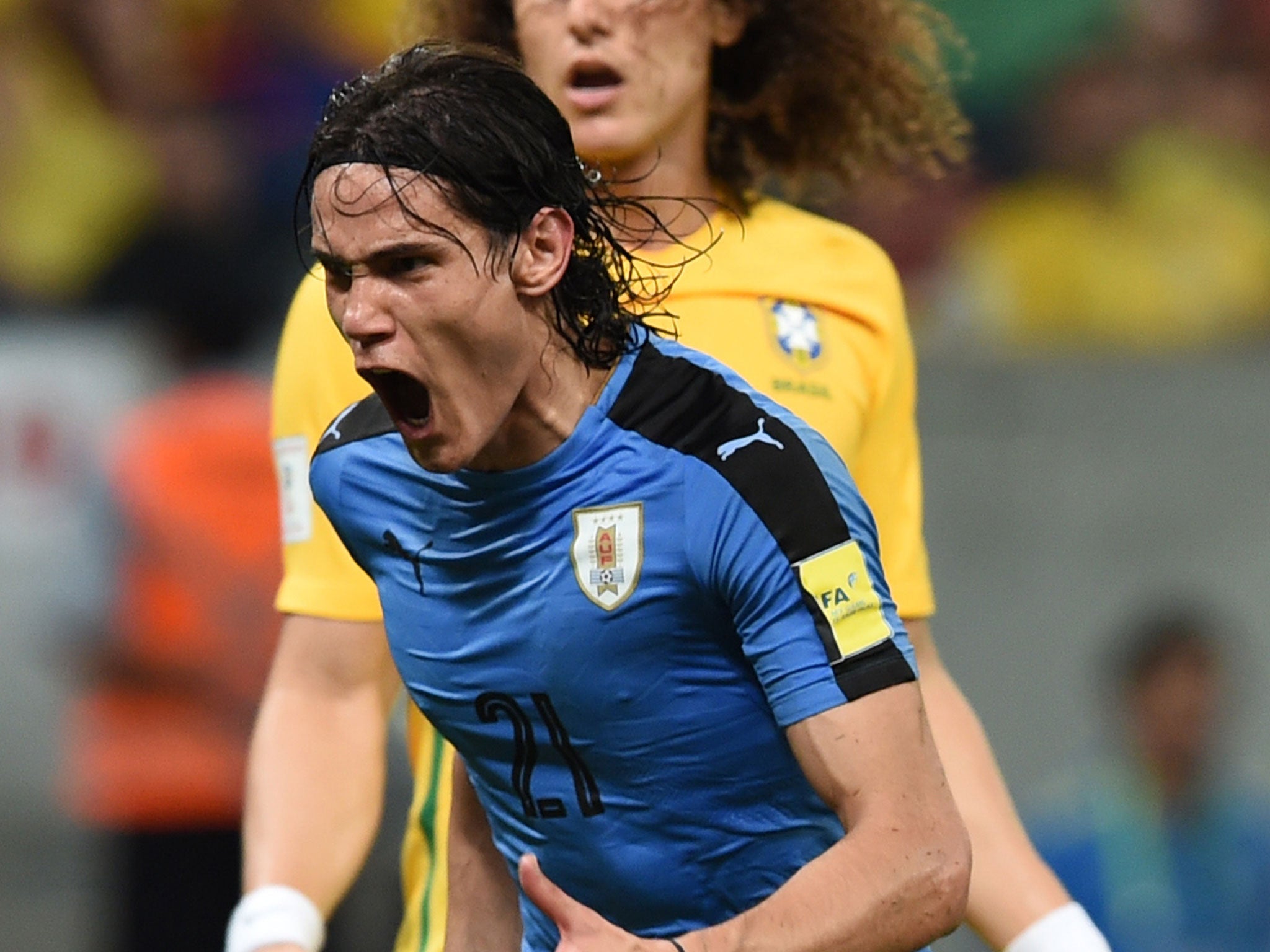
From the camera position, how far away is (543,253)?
8.70 feet

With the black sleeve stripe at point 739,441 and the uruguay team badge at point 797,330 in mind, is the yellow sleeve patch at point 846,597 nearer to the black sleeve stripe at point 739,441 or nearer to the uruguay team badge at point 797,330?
the black sleeve stripe at point 739,441

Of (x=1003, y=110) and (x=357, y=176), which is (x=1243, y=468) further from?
(x=357, y=176)

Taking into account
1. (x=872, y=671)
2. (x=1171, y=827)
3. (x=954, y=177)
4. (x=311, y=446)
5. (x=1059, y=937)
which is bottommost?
(x=1171, y=827)

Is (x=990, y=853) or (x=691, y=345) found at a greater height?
(x=691, y=345)

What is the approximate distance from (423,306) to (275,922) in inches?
49.7

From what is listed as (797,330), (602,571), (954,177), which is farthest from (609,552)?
(954,177)

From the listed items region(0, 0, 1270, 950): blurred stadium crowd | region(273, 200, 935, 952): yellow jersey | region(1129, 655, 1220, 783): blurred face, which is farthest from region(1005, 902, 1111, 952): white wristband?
region(0, 0, 1270, 950): blurred stadium crowd

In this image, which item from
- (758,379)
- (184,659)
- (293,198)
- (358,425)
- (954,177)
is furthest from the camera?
(954,177)

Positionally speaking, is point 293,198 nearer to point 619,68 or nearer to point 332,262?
point 619,68

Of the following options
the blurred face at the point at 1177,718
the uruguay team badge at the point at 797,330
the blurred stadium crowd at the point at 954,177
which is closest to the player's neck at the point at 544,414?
the uruguay team badge at the point at 797,330

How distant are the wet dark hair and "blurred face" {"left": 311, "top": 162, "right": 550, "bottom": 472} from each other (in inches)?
0.6

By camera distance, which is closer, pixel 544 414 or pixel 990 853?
pixel 544 414

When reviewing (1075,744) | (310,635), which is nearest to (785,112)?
(310,635)

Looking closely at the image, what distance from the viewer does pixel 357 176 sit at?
255 centimetres
